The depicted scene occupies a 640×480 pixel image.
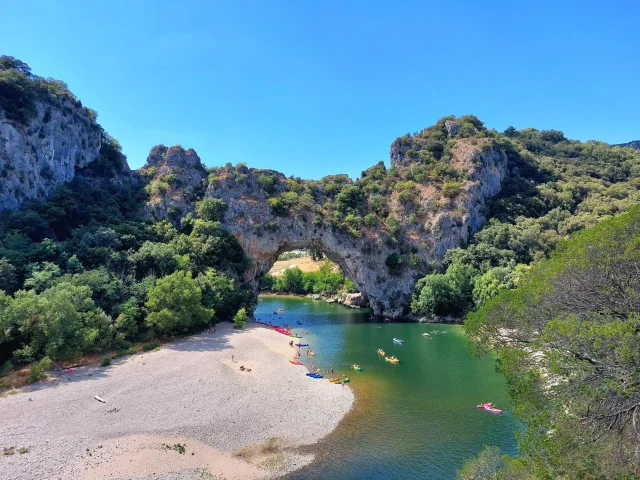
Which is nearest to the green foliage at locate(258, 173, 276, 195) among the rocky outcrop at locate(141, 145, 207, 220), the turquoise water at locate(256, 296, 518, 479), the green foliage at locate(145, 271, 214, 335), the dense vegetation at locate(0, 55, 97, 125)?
the rocky outcrop at locate(141, 145, 207, 220)

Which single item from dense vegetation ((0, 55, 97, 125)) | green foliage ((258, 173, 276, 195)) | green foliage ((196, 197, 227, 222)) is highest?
dense vegetation ((0, 55, 97, 125))

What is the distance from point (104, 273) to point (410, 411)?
31.5 meters

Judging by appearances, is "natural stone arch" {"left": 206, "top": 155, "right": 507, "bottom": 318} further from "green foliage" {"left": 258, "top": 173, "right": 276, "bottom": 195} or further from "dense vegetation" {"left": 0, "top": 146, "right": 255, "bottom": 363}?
"dense vegetation" {"left": 0, "top": 146, "right": 255, "bottom": 363}

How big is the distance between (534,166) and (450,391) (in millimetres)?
70448

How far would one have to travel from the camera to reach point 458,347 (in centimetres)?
3897

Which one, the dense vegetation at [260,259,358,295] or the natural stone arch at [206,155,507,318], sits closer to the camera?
the natural stone arch at [206,155,507,318]

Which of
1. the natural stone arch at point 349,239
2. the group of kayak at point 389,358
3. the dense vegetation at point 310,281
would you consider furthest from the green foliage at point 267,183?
the group of kayak at point 389,358

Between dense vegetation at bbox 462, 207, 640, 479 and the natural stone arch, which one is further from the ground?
the natural stone arch

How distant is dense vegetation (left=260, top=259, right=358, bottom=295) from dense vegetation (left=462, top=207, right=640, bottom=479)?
220ft

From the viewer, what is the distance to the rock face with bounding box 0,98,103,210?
152 feet

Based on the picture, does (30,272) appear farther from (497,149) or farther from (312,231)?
(497,149)

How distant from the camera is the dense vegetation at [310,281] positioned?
83.6 metres

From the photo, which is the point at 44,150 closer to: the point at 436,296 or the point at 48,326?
the point at 48,326

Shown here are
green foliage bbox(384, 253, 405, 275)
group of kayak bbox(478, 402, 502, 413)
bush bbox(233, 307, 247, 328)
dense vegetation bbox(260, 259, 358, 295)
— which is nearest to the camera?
group of kayak bbox(478, 402, 502, 413)
